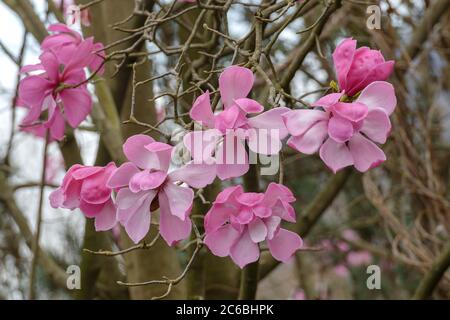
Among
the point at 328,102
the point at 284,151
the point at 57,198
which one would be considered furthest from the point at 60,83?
the point at 284,151

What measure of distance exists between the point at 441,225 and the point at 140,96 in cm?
101

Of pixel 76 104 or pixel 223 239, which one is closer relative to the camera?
pixel 223 239

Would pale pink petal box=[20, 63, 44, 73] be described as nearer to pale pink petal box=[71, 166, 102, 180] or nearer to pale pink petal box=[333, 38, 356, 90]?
pale pink petal box=[71, 166, 102, 180]

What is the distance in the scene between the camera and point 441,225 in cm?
212

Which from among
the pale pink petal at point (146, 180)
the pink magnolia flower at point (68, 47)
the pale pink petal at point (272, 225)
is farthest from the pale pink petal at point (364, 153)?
the pink magnolia flower at point (68, 47)

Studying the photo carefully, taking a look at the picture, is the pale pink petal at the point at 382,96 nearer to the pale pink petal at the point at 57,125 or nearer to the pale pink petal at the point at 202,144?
the pale pink petal at the point at 202,144

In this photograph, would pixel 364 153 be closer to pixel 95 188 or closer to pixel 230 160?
pixel 230 160

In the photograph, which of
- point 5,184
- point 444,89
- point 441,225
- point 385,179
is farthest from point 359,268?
point 5,184

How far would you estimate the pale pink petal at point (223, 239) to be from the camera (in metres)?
0.85

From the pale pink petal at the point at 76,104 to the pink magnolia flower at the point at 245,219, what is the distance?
1.33 ft

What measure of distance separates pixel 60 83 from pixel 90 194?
0.33 metres

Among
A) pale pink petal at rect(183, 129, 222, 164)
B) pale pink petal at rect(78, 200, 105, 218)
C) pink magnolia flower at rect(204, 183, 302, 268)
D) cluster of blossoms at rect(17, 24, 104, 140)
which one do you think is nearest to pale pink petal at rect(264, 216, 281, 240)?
pink magnolia flower at rect(204, 183, 302, 268)

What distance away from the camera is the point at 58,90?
1.12m

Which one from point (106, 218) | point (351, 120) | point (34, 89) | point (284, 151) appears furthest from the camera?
point (284, 151)
